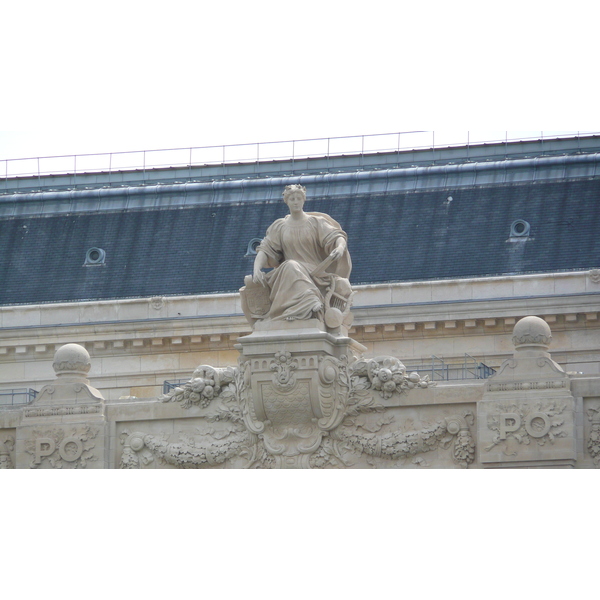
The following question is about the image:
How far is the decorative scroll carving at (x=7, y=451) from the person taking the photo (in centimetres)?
4481

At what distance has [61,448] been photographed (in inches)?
1746

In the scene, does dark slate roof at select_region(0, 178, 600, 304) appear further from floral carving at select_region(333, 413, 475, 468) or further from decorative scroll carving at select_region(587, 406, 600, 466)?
decorative scroll carving at select_region(587, 406, 600, 466)

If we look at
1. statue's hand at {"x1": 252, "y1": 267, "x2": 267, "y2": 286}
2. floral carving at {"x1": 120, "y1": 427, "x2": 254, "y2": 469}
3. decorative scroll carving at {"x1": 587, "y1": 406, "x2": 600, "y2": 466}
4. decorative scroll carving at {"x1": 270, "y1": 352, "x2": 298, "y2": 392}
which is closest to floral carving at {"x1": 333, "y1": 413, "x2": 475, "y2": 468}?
decorative scroll carving at {"x1": 270, "y1": 352, "x2": 298, "y2": 392}

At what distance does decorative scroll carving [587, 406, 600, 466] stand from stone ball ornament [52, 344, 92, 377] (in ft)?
34.4

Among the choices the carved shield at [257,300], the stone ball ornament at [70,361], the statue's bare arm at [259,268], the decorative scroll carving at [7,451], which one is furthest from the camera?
the decorative scroll carving at [7,451]

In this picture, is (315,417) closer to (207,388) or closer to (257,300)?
(207,388)

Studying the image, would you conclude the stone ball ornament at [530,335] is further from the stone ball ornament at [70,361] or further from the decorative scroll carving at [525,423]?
the stone ball ornament at [70,361]

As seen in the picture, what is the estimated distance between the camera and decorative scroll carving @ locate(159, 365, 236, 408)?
43594 millimetres

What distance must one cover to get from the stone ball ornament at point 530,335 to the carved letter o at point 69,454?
29.8 ft

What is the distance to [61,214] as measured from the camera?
78.4 meters

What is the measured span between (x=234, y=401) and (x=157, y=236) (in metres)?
33.8

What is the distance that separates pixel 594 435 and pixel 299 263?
6.63m

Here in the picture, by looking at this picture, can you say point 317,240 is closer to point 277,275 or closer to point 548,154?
point 277,275

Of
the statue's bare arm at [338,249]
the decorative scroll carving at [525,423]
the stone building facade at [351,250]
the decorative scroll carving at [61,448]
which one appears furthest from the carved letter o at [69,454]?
the stone building facade at [351,250]
